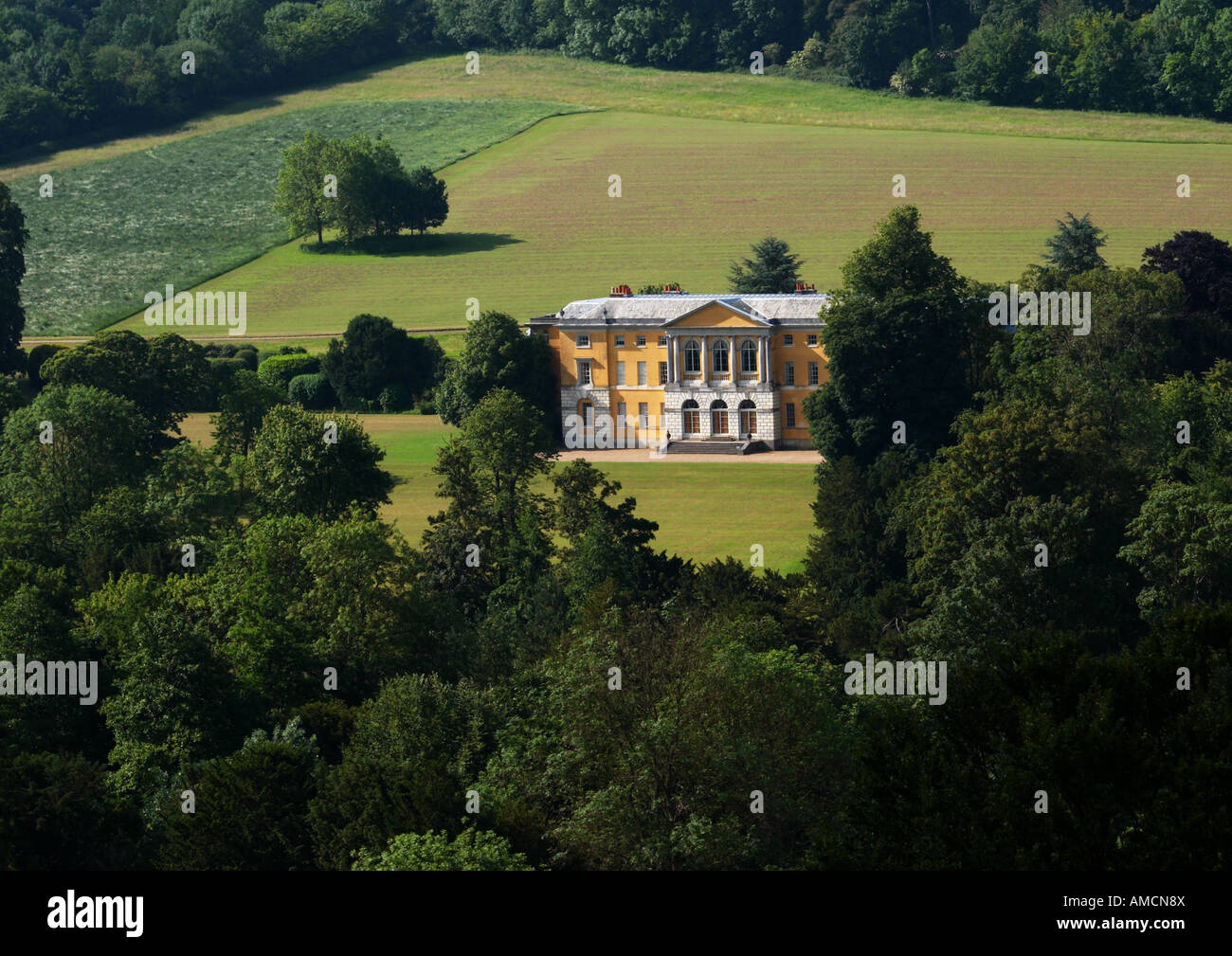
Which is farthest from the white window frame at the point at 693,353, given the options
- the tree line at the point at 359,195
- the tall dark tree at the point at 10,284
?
the tree line at the point at 359,195

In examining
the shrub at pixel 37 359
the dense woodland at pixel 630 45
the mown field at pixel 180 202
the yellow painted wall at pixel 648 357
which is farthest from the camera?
the dense woodland at pixel 630 45

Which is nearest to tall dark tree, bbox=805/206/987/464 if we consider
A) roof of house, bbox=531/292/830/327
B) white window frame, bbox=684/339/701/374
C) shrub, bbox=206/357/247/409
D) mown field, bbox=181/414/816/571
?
mown field, bbox=181/414/816/571

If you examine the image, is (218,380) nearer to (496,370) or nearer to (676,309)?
(496,370)

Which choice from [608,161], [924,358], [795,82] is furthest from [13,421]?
[795,82]

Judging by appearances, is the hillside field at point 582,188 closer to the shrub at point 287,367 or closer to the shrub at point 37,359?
the shrub at point 287,367

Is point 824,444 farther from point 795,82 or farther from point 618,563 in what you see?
point 795,82

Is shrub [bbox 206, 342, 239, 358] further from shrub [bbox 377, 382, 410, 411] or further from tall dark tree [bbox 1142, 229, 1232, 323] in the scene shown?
tall dark tree [bbox 1142, 229, 1232, 323]

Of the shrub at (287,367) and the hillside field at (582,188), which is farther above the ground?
the hillside field at (582,188)
